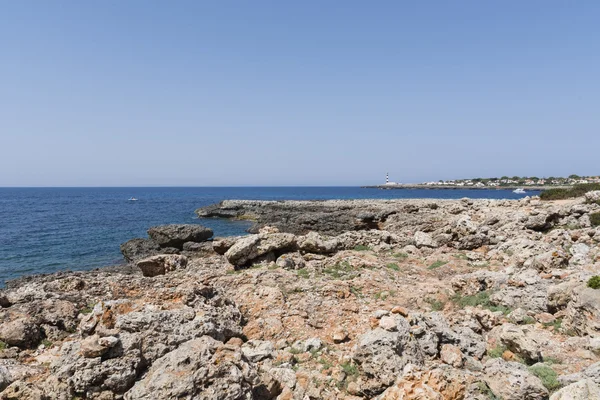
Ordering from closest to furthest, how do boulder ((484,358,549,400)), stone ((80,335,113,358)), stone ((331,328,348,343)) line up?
boulder ((484,358,549,400)) < stone ((80,335,113,358)) < stone ((331,328,348,343))

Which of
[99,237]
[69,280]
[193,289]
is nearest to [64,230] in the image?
[99,237]

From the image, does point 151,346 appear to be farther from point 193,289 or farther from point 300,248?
point 300,248

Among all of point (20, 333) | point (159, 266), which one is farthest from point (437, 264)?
point (20, 333)

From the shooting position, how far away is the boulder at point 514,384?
Result: 6.83 meters

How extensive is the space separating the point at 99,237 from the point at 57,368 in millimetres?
A: 42157

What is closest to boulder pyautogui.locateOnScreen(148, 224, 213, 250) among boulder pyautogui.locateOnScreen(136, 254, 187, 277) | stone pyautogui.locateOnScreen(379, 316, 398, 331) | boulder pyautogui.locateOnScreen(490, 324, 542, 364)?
boulder pyautogui.locateOnScreen(136, 254, 187, 277)

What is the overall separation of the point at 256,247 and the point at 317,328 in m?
8.47

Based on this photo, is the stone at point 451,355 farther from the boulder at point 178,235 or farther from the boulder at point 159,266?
the boulder at point 178,235

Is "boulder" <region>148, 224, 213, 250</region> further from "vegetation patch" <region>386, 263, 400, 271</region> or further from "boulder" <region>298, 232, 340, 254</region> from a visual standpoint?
"vegetation patch" <region>386, 263, 400, 271</region>

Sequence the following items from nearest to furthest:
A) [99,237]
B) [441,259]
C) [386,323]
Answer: [386,323]
[441,259]
[99,237]

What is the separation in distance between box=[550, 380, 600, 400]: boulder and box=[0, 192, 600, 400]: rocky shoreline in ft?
0.06

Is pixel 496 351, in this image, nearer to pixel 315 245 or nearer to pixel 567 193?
pixel 315 245

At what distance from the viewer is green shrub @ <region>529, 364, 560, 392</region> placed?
7188 millimetres

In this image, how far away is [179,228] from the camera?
116 ft
